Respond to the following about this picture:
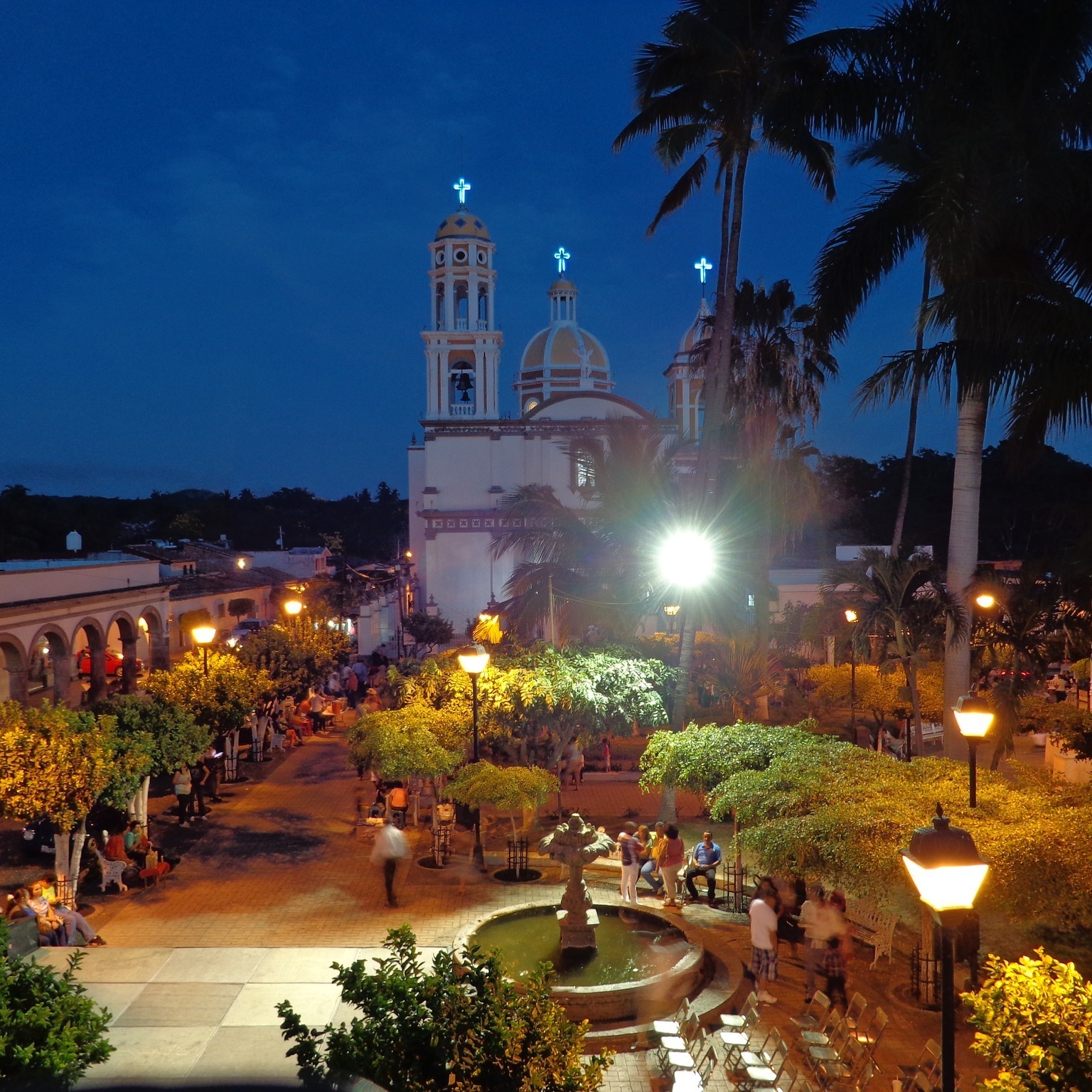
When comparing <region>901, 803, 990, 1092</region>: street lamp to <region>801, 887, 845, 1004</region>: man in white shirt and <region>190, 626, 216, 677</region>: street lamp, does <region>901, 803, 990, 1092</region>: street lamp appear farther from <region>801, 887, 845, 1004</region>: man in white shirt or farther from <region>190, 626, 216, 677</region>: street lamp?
<region>190, 626, 216, 677</region>: street lamp

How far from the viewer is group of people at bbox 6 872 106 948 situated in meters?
9.52

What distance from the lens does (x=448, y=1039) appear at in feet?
15.8

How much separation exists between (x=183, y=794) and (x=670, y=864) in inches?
322

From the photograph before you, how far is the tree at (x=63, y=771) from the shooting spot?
10539 mm

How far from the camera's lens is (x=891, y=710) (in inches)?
818

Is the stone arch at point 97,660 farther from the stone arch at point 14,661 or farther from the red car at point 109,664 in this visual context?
the stone arch at point 14,661

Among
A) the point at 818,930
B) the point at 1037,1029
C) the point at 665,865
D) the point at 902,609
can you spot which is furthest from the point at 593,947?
the point at 902,609

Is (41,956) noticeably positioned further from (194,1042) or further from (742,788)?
(742,788)

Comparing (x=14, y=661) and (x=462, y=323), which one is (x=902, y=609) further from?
(x=462, y=323)

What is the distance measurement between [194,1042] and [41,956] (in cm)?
241

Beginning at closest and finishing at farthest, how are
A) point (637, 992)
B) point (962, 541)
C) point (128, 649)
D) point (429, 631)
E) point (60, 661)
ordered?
1. point (637, 992)
2. point (962, 541)
3. point (60, 661)
4. point (128, 649)
5. point (429, 631)

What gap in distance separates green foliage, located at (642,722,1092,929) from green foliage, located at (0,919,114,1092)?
6.11 meters

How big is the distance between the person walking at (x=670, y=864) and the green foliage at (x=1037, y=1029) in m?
6.94

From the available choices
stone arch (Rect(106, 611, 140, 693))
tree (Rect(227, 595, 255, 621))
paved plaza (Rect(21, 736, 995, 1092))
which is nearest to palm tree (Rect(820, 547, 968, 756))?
paved plaza (Rect(21, 736, 995, 1092))
